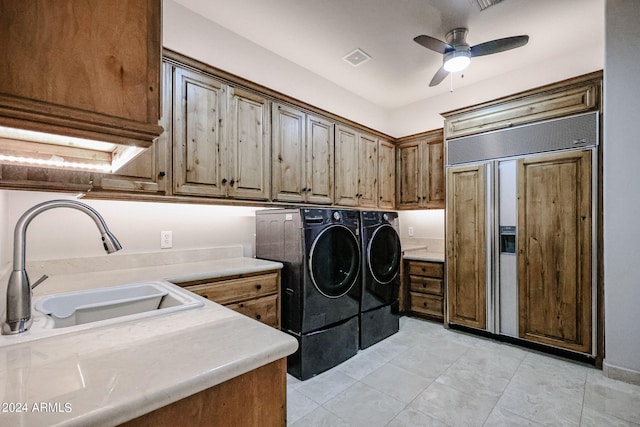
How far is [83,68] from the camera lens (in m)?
0.59

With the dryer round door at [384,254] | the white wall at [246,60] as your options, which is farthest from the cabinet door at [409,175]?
the dryer round door at [384,254]

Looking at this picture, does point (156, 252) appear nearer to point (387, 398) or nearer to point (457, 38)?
point (387, 398)

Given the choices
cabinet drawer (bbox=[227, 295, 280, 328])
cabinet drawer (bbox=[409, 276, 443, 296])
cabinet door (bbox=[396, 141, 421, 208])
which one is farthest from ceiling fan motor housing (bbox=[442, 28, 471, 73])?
cabinet drawer (bbox=[227, 295, 280, 328])

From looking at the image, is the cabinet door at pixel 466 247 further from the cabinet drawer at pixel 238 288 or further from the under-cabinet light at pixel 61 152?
the under-cabinet light at pixel 61 152

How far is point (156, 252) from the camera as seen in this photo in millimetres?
2189

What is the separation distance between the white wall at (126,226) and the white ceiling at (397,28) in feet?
5.42

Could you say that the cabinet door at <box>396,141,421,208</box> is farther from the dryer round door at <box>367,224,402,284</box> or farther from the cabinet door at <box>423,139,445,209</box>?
the dryer round door at <box>367,224,402,284</box>

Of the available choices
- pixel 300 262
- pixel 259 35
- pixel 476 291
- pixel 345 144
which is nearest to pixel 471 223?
pixel 476 291

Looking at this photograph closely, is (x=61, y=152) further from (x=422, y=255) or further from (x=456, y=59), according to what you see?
(x=422, y=255)

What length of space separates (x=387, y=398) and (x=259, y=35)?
10.5ft

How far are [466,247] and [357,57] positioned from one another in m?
2.30

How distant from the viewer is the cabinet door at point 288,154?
264 centimetres

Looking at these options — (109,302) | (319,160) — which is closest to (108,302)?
(109,302)

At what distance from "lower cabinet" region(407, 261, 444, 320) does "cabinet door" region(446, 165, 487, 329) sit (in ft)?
0.59
